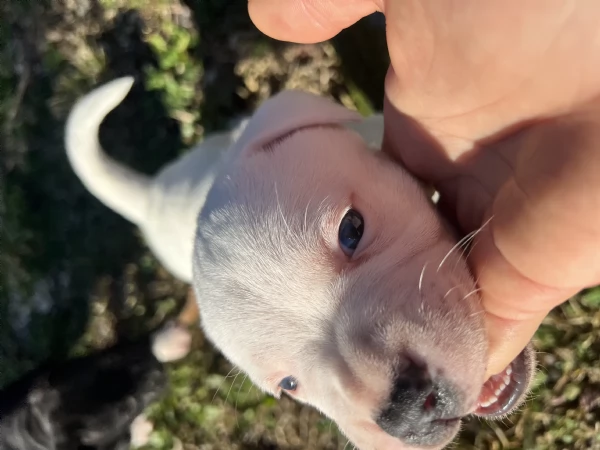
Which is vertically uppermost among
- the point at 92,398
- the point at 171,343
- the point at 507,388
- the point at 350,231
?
the point at 350,231

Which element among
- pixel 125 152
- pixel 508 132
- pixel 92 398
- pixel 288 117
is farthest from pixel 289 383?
pixel 125 152

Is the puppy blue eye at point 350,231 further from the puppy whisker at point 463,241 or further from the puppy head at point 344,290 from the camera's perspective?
the puppy whisker at point 463,241

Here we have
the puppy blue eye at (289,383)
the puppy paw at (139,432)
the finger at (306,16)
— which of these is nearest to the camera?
the puppy blue eye at (289,383)

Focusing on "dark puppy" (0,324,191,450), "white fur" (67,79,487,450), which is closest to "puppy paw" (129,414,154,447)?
"dark puppy" (0,324,191,450)

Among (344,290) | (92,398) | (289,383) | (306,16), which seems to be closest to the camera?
(344,290)

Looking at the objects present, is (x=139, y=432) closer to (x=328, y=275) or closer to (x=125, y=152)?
(x=125, y=152)

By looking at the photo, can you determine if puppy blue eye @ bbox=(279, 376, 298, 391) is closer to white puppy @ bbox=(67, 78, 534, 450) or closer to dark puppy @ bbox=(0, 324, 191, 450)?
white puppy @ bbox=(67, 78, 534, 450)

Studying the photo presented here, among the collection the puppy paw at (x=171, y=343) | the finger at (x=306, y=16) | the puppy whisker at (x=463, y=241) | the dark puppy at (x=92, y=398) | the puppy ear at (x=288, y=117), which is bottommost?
the dark puppy at (x=92, y=398)

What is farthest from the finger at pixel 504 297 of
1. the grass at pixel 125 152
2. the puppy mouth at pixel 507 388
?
the grass at pixel 125 152
